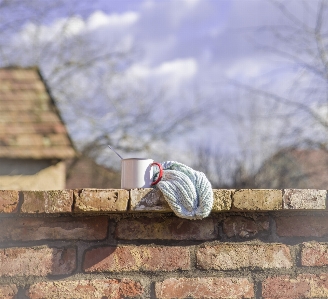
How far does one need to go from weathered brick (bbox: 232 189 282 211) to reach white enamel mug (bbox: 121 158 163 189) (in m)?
0.30

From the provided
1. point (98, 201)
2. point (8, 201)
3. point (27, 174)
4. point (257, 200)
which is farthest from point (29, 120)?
point (257, 200)

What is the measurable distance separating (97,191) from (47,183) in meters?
5.98

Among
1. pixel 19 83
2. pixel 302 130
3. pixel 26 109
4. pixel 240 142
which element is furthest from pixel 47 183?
pixel 240 142

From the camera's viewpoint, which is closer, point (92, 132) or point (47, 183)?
point (47, 183)

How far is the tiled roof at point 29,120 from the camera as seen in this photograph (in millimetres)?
6898

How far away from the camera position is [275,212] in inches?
73.0

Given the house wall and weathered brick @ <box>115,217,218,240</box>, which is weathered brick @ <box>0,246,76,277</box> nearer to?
weathered brick @ <box>115,217,218,240</box>

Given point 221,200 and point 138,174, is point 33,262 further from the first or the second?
point 221,200

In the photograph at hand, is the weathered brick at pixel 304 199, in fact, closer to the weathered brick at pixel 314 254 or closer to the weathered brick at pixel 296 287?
the weathered brick at pixel 314 254

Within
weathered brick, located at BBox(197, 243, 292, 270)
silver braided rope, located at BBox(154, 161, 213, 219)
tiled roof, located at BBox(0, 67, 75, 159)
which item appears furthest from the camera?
tiled roof, located at BBox(0, 67, 75, 159)

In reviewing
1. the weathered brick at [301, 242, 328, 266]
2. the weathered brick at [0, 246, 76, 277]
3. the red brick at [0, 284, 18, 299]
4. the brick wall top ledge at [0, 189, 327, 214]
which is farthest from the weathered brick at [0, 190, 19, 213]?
the weathered brick at [301, 242, 328, 266]

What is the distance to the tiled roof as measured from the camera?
272 inches

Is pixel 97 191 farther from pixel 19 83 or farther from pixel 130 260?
pixel 19 83

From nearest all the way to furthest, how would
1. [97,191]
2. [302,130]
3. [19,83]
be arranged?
1. [97,191]
2. [302,130]
3. [19,83]
